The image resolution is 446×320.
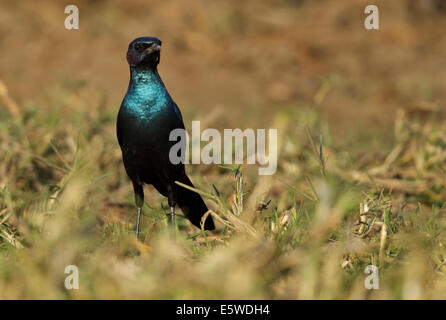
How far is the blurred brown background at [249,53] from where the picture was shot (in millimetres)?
7035

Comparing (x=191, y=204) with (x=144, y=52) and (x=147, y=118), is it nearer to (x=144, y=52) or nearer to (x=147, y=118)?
(x=147, y=118)

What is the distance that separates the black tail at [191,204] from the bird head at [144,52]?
2.07 feet

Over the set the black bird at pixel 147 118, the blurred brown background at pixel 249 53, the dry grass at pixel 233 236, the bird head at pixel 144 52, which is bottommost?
the dry grass at pixel 233 236

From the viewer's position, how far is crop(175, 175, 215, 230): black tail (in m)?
3.30

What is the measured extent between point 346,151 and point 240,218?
2351 millimetres

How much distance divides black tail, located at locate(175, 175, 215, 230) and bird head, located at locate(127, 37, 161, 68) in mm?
631

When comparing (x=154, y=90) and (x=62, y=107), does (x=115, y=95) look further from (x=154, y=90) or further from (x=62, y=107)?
(x=154, y=90)

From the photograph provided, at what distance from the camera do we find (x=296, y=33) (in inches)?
332

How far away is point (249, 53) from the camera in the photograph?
791 centimetres

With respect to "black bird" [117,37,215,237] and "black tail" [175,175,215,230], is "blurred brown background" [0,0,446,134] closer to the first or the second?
"black tail" [175,175,215,230]

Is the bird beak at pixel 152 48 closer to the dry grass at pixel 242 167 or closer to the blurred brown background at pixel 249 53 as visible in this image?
the dry grass at pixel 242 167

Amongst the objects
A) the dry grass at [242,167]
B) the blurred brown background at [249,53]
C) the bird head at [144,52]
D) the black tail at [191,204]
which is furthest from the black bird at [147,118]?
the blurred brown background at [249,53]

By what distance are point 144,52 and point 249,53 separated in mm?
5076

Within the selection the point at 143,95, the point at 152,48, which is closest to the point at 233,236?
the point at 143,95
